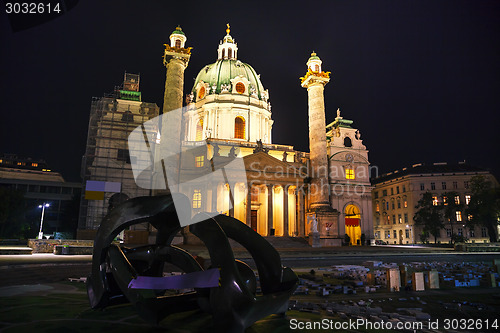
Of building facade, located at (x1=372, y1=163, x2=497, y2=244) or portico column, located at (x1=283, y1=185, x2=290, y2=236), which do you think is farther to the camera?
building facade, located at (x1=372, y1=163, x2=497, y2=244)

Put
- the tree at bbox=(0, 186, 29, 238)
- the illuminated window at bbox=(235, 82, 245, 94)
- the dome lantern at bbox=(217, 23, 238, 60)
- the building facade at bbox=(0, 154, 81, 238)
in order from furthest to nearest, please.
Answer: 1. the dome lantern at bbox=(217, 23, 238, 60)
2. the illuminated window at bbox=(235, 82, 245, 94)
3. the building facade at bbox=(0, 154, 81, 238)
4. the tree at bbox=(0, 186, 29, 238)

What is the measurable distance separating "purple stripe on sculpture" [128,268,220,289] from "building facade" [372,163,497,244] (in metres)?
64.9

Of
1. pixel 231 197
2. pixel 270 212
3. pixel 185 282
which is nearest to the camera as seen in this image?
pixel 185 282

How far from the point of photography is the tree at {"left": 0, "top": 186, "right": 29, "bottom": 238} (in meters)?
34.8

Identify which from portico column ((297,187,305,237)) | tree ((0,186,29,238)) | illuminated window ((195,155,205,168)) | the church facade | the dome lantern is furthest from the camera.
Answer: the dome lantern

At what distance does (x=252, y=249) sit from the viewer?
5.11m

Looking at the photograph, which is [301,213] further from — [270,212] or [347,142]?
[347,142]

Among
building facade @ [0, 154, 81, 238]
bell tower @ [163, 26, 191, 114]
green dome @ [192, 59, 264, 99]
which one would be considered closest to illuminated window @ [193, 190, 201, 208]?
bell tower @ [163, 26, 191, 114]

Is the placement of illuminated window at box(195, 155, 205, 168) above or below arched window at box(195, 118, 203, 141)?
below

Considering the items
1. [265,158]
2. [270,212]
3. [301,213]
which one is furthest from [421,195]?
[265,158]

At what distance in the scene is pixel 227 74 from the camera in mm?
56688

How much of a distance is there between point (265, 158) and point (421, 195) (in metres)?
39.9

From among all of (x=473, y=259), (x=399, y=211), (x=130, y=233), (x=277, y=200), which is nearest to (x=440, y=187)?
(x=399, y=211)

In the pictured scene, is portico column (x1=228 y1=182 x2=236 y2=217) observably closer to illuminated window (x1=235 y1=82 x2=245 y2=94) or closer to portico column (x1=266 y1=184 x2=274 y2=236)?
portico column (x1=266 y1=184 x2=274 y2=236)
